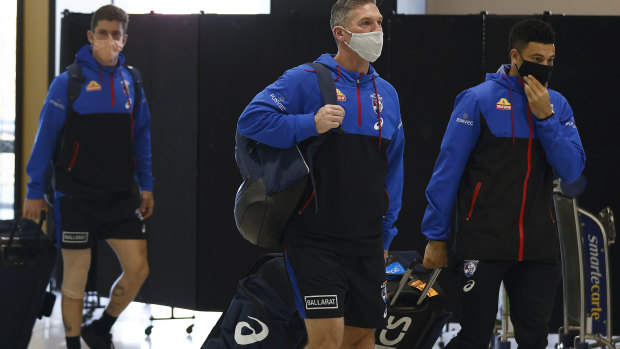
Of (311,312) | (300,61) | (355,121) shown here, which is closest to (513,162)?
(355,121)

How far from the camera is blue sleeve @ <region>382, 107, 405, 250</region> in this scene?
3047 mm

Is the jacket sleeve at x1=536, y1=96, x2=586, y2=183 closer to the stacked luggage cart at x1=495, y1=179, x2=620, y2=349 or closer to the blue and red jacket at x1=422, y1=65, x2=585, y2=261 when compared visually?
the blue and red jacket at x1=422, y1=65, x2=585, y2=261

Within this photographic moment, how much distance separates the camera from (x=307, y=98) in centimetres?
289

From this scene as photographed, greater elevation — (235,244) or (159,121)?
(159,121)

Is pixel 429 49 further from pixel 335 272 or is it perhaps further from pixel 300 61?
pixel 335 272

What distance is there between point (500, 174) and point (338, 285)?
785 millimetres

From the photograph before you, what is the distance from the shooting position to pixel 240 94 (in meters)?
5.50

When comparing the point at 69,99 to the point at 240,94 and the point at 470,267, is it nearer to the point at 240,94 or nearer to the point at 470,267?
the point at 240,94

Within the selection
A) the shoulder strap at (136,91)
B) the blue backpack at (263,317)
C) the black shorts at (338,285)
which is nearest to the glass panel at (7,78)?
the shoulder strap at (136,91)

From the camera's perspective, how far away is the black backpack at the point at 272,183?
277 cm

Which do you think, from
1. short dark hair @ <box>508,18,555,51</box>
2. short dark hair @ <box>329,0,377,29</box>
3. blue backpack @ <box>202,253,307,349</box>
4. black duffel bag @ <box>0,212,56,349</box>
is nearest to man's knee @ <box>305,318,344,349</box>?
blue backpack @ <box>202,253,307,349</box>

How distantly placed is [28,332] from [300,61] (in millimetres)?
2328

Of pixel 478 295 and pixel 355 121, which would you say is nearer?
pixel 355 121

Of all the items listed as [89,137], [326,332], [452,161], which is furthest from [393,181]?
[89,137]
